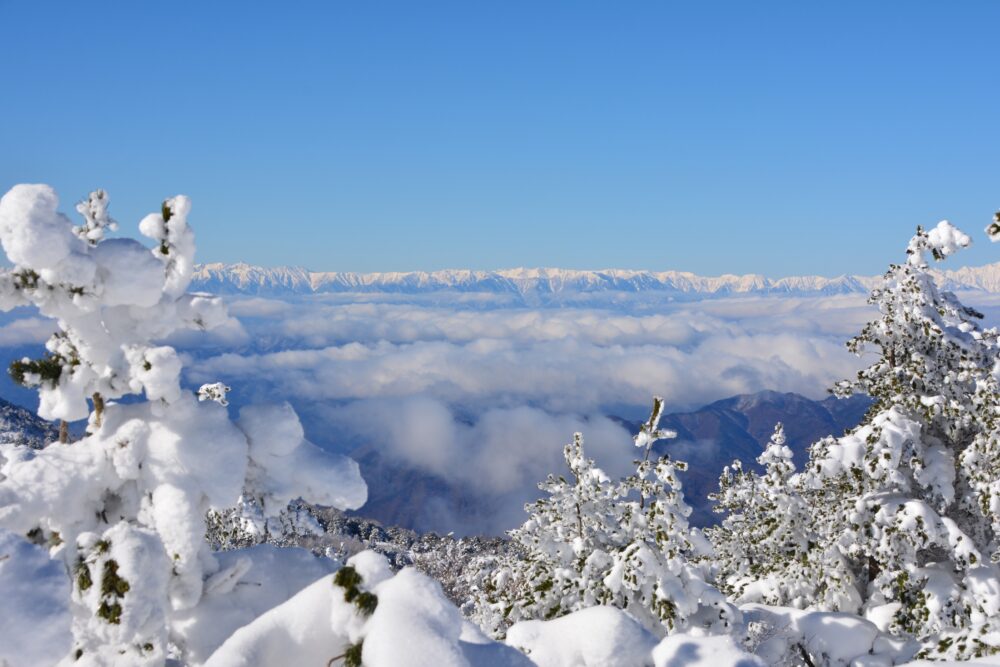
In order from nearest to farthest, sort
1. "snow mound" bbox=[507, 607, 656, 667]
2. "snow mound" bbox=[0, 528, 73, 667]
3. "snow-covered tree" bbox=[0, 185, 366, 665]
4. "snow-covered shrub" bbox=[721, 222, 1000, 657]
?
"snow mound" bbox=[0, 528, 73, 667]
"snow-covered tree" bbox=[0, 185, 366, 665]
"snow mound" bbox=[507, 607, 656, 667]
"snow-covered shrub" bbox=[721, 222, 1000, 657]

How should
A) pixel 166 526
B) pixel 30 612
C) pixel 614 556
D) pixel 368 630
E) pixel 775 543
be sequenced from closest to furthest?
pixel 30 612 → pixel 368 630 → pixel 166 526 → pixel 614 556 → pixel 775 543

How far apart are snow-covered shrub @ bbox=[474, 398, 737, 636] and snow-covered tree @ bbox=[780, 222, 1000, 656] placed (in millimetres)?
4087

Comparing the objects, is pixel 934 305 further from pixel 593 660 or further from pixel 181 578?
pixel 181 578

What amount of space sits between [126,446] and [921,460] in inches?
573

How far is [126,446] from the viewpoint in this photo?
4223 mm

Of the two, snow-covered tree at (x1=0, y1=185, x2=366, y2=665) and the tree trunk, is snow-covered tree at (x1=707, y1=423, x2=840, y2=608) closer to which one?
snow-covered tree at (x1=0, y1=185, x2=366, y2=665)

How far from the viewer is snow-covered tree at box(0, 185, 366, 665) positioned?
3.53 meters

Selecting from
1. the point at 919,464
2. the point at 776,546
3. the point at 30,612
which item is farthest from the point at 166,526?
the point at 776,546

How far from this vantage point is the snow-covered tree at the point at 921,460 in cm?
1262

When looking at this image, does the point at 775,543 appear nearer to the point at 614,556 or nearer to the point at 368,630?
the point at 614,556

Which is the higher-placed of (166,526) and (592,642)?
(166,526)

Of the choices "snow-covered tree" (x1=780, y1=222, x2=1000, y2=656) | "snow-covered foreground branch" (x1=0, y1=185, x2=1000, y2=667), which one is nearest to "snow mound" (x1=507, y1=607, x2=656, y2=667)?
"snow-covered foreground branch" (x1=0, y1=185, x2=1000, y2=667)

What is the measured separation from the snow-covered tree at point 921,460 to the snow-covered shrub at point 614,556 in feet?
13.4

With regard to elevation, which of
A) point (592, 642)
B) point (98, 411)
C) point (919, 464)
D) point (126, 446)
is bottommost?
point (919, 464)
